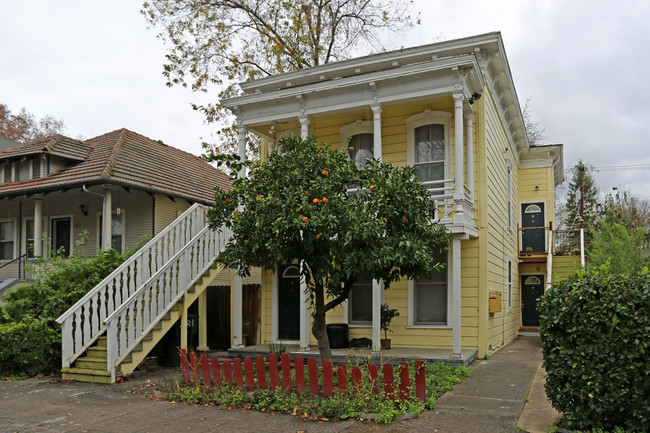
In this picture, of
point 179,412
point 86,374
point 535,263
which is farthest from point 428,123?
point 535,263

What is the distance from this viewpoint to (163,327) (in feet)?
37.8

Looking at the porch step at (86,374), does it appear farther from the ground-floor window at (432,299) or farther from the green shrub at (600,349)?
the green shrub at (600,349)

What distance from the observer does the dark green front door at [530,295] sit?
20.1m

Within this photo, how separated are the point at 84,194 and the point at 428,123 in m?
11.3

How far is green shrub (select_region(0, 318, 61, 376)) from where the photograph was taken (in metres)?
10.8

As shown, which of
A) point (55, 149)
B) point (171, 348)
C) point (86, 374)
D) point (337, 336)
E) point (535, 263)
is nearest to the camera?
point (86, 374)

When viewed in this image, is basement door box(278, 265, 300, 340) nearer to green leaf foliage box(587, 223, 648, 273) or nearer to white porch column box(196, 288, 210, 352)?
white porch column box(196, 288, 210, 352)

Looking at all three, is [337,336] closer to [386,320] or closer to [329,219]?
[386,320]

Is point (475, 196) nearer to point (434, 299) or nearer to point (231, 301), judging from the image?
point (434, 299)

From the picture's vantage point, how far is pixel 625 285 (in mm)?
5969

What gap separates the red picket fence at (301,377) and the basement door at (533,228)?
14.5 m

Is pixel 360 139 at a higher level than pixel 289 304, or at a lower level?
higher

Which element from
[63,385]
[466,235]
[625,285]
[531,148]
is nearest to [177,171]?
[63,385]

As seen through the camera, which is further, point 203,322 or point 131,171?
point 131,171
